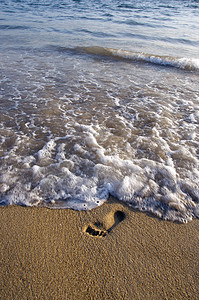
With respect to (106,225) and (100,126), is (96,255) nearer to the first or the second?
(106,225)

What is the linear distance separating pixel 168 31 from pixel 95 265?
13429 mm

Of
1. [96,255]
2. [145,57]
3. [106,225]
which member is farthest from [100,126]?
[145,57]

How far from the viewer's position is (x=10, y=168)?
2678 millimetres

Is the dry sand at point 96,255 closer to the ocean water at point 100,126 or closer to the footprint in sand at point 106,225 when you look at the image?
the footprint in sand at point 106,225

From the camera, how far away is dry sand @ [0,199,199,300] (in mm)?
1626

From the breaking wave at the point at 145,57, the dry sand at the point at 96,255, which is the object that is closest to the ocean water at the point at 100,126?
the breaking wave at the point at 145,57

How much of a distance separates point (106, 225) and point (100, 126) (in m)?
1.97

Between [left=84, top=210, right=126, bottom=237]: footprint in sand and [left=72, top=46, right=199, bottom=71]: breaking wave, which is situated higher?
[left=72, top=46, right=199, bottom=71]: breaking wave

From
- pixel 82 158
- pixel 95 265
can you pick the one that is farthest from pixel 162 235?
pixel 82 158

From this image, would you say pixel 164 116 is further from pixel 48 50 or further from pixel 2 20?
pixel 2 20

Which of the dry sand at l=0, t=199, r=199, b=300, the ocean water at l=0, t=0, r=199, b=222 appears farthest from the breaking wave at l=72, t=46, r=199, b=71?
the dry sand at l=0, t=199, r=199, b=300

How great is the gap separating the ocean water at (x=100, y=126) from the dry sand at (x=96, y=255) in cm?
17

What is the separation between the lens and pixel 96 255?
185cm

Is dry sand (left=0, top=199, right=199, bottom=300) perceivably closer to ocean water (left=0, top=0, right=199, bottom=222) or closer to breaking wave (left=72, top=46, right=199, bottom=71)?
ocean water (left=0, top=0, right=199, bottom=222)
